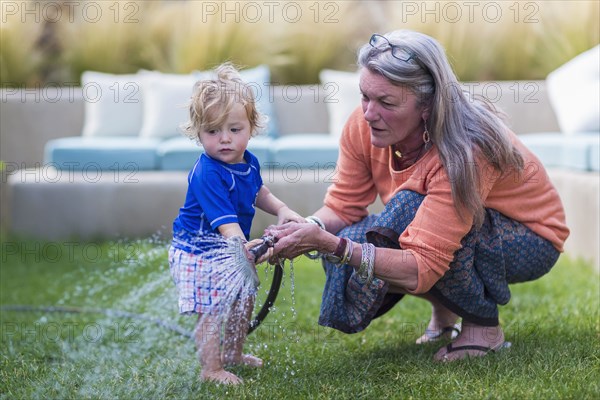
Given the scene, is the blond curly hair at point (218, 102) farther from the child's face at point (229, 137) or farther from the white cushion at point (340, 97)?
the white cushion at point (340, 97)

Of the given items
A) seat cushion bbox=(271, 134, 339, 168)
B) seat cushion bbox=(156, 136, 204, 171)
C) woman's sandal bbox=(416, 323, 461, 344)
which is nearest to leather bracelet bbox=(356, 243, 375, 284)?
woman's sandal bbox=(416, 323, 461, 344)

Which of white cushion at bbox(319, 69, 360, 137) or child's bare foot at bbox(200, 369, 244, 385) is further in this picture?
white cushion at bbox(319, 69, 360, 137)

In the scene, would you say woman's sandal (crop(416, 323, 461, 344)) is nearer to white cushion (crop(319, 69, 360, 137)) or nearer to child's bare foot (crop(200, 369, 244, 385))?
child's bare foot (crop(200, 369, 244, 385))

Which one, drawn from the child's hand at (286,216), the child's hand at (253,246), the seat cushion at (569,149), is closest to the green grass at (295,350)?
the child's hand at (253,246)

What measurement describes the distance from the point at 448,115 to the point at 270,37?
499 centimetres

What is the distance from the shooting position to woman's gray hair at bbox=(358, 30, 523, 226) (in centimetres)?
243

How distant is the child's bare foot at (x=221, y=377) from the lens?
98.3 inches

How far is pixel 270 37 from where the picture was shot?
7266mm

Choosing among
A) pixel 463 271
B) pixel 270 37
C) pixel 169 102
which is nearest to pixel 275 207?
pixel 463 271

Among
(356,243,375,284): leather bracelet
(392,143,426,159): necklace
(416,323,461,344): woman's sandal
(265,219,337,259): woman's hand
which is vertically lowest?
(416,323,461,344): woman's sandal

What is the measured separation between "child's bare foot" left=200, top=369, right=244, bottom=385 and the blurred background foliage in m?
4.62

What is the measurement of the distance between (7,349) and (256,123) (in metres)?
1.24

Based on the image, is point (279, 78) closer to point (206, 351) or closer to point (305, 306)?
point (305, 306)

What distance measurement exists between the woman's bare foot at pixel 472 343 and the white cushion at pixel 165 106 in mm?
3440
